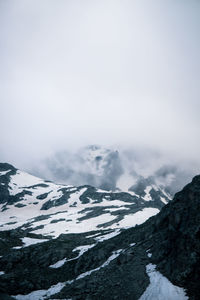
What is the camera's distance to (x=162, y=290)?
72.0 ft

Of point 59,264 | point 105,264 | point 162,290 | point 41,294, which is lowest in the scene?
point 162,290

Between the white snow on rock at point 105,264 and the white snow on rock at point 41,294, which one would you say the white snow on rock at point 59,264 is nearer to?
the white snow on rock at point 105,264

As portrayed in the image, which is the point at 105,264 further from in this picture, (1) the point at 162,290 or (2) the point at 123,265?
(1) the point at 162,290

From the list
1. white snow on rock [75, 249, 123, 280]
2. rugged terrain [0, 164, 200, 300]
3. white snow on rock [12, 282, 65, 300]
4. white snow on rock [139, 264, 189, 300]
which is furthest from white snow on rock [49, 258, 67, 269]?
white snow on rock [139, 264, 189, 300]

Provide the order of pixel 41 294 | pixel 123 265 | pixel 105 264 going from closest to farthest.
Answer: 1. pixel 41 294
2. pixel 123 265
3. pixel 105 264

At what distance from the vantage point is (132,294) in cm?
2270

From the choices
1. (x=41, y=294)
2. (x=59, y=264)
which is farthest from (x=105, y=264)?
(x=59, y=264)

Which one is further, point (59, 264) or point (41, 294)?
point (59, 264)

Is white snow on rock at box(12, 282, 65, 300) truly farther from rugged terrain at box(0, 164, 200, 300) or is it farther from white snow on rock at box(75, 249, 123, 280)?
white snow on rock at box(75, 249, 123, 280)

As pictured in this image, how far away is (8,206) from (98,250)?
610 ft

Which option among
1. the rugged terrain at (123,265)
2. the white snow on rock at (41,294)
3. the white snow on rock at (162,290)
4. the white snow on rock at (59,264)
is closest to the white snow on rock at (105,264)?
the rugged terrain at (123,265)

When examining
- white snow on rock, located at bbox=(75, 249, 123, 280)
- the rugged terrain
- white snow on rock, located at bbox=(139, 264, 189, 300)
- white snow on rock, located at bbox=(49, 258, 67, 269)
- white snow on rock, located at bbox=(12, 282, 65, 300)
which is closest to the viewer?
white snow on rock, located at bbox=(139, 264, 189, 300)

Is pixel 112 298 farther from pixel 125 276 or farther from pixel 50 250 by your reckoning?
pixel 50 250

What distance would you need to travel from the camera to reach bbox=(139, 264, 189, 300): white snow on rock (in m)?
20.6
